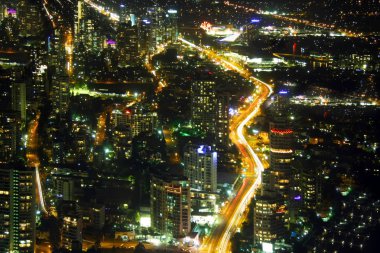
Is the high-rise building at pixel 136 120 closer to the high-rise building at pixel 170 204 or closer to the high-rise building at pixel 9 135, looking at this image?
the high-rise building at pixel 9 135

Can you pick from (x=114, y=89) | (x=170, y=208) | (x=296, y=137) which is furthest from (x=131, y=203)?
(x=114, y=89)

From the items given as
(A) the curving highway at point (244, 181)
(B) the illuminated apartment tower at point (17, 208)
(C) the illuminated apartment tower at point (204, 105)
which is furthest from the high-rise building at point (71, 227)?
(C) the illuminated apartment tower at point (204, 105)

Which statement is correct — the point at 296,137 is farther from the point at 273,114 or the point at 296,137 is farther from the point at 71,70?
the point at 71,70

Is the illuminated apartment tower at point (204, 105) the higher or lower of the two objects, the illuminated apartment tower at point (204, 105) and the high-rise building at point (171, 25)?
the lower

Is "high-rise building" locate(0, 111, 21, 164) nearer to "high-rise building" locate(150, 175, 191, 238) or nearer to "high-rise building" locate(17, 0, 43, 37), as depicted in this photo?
"high-rise building" locate(150, 175, 191, 238)

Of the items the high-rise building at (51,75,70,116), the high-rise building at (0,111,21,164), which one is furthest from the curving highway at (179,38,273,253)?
the high-rise building at (51,75,70,116)
